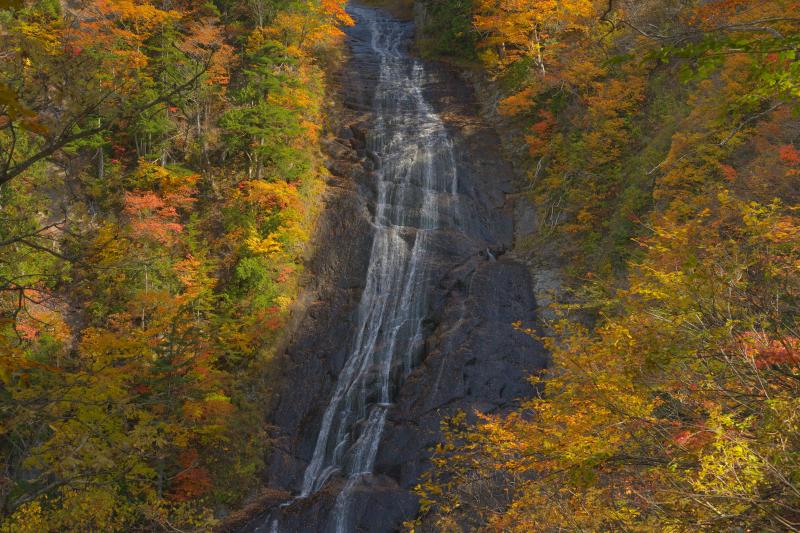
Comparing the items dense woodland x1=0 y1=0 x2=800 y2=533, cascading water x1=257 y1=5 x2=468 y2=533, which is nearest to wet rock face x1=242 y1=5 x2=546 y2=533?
cascading water x1=257 y1=5 x2=468 y2=533

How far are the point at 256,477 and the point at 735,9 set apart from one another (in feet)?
66.9

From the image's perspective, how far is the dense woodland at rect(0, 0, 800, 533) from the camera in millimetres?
7277

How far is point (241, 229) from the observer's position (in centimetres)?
1927

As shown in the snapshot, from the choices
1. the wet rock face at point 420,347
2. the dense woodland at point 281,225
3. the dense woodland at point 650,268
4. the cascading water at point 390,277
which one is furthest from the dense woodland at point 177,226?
the dense woodland at point 650,268

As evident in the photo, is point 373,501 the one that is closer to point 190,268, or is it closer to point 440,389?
point 440,389

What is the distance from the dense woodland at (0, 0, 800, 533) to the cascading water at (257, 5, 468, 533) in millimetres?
2328

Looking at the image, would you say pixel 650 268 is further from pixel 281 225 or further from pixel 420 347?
pixel 281 225

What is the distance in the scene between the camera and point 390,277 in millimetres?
19234

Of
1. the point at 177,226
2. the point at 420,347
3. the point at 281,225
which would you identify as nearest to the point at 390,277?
the point at 420,347

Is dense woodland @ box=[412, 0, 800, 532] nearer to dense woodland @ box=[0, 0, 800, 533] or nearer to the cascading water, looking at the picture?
dense woodland @ box=[0, 0, 800, 533]

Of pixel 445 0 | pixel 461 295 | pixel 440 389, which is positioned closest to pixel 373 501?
pixel 440 389

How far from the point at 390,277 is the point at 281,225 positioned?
14.6 feet

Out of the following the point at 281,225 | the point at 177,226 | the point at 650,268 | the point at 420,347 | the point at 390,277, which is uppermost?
the point at 177,226

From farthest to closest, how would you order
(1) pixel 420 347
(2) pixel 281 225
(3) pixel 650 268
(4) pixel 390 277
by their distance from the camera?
(2) pixel 281 225 < (4) pixel 390 277 < (1) pixel 420 347 < (3) pixel 650 268
